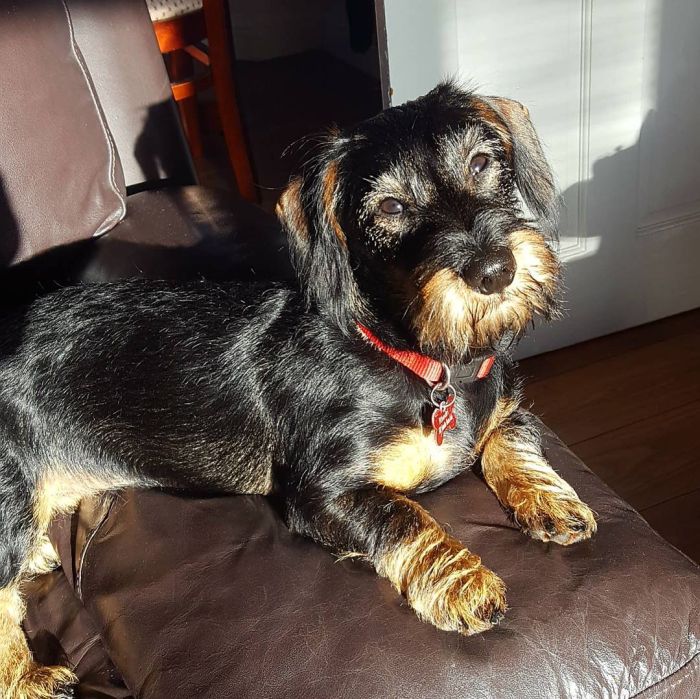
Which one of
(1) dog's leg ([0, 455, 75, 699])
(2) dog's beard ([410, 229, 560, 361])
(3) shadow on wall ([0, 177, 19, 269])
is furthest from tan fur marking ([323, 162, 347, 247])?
(3) shadow on wall ([0, 177, 19, 269])

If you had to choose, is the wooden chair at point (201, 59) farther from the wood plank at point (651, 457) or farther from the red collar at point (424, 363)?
the red collar at point (424, 363)

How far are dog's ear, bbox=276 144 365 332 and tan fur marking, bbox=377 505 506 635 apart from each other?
0.45 meters

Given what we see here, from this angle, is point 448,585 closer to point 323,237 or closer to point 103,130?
point 323,237

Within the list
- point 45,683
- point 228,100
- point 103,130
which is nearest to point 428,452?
point 45,683

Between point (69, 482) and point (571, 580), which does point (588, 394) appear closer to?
point (571, 580)

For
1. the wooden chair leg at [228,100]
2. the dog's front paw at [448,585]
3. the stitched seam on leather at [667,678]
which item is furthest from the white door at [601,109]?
the wooden chair leg at [228,100]

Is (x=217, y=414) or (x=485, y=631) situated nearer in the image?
(x=485, y=631)

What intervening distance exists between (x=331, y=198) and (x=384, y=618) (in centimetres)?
78

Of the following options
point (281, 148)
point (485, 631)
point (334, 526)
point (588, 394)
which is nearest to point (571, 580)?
point (485, 631)

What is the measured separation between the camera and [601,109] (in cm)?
258

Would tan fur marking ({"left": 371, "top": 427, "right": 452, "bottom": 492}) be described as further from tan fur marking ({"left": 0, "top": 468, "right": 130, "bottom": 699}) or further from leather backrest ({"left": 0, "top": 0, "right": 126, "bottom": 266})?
leather backrest ({"left": 0, "top": 0, "right": 126, "bottom": 266})

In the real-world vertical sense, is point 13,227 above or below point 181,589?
above

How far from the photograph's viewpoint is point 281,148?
3.69 meters

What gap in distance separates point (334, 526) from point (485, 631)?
14.3 inches
